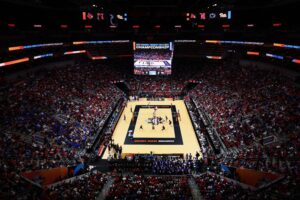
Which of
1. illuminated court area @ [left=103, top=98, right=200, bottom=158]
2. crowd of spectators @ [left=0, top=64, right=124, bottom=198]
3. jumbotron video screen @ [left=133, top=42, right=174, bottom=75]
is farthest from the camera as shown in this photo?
jumbotron video screen @ [left=133, top=42, right=174, bottom=75]

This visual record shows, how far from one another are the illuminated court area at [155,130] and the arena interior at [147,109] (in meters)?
0.16

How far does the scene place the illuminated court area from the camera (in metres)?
27.8

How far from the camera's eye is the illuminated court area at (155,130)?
1096 inches

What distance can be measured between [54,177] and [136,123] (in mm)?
15543

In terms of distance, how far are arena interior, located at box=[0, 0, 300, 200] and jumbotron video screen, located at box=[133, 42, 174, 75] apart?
0.17 m

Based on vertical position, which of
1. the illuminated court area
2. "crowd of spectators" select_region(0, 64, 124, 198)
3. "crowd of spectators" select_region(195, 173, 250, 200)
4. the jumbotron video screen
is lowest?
the illuminated court area

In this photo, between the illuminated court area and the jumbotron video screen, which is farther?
the jumbotron video screen

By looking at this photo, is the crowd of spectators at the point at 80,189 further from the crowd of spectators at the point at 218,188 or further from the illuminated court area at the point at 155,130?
the illuminated court area at the point at 155,130

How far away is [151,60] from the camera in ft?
159

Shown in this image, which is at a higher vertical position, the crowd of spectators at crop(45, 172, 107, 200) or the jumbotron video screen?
the jumbotron video screen

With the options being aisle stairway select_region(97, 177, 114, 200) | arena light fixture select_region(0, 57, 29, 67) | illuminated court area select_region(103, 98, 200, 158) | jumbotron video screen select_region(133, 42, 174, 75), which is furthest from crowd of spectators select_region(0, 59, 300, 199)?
jumbotron video screen select_region(133, 42, 174, 75)

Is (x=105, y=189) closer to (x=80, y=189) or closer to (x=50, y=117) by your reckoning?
(x=80, y=189)

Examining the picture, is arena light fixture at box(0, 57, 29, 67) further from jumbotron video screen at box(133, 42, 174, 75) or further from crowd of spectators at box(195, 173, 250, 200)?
crowd of spectators at box(195, 173, 250, 200)

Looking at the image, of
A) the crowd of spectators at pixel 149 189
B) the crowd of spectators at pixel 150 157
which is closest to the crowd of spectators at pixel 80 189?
the crowd of spectators at pixel 150 157
